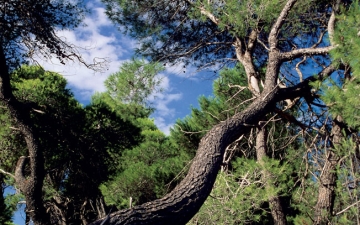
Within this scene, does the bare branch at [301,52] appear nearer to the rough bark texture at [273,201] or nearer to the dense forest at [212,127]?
the dense forest at [212,127]

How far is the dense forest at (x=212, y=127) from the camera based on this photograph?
4278 mm

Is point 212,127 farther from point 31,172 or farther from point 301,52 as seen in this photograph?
point 31,172

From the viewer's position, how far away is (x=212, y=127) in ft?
15.5

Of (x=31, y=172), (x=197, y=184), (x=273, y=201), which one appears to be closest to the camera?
(x=197, y=184)

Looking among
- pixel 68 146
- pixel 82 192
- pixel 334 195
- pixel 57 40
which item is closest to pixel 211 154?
pixel 334 195

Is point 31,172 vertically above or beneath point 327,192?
above

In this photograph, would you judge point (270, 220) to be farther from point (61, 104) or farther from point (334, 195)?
point (61, 104)

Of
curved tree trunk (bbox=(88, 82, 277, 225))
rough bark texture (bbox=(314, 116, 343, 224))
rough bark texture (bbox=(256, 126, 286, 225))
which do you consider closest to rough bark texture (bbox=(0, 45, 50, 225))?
rough bark texture (bbox=(256, 126, 286, 225))

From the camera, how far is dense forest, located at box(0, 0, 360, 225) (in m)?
4.28

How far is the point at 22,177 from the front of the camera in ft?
20.7

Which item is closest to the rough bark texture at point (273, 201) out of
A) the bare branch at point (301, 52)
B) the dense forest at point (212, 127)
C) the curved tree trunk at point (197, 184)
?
the dense forest at point (212, 127)

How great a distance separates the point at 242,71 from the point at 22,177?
15.1ft

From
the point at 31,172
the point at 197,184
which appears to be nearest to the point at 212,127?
the point at 197,184

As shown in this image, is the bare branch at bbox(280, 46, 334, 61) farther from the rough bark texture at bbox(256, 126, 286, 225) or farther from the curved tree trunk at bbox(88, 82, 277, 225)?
the rough bark texture at bbox(256, 126, 286, 225)
